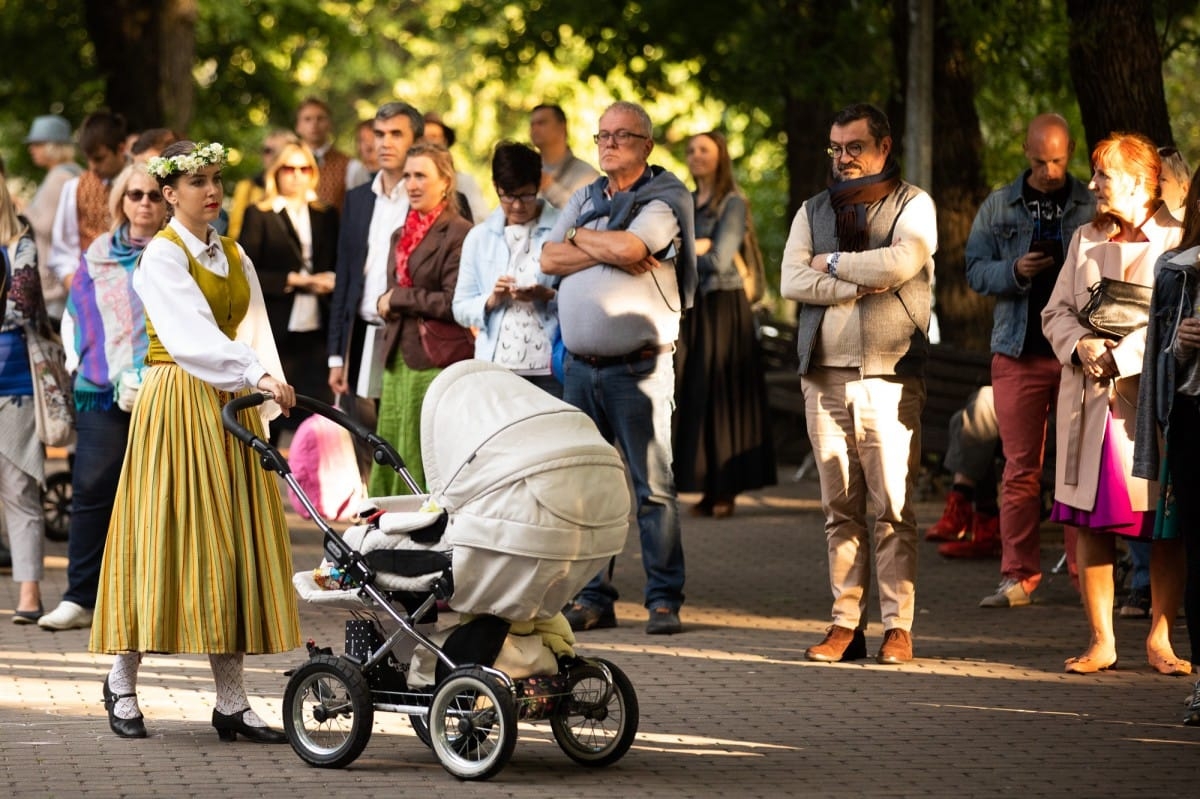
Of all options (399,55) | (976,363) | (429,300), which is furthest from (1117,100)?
(399,55)

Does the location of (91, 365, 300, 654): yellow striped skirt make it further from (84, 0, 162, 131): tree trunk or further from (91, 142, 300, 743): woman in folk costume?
(84, 0, 162, 131): tree trunk

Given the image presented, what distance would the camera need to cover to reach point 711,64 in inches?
833

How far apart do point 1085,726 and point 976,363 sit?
20.5 feet

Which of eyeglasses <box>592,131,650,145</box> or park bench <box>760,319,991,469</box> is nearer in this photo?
eyeglasses <box>592,131,650,145</box>

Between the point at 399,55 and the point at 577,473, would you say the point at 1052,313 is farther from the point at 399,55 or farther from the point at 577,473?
the point at 399,55

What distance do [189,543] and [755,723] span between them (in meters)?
2.22

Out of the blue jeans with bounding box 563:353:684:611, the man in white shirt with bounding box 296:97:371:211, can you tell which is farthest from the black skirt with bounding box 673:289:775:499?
the blue jeans with bounding box 563:353:684:611

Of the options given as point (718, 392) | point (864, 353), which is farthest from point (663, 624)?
point (718, 392)

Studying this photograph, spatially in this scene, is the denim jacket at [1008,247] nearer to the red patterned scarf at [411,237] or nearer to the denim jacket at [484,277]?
the denim jacket at [484,277]

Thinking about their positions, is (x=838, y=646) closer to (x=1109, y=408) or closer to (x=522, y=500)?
(x=1109, y=408)

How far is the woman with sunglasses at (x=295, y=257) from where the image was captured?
1348 cm

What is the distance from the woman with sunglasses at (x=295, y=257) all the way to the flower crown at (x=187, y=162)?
543cm

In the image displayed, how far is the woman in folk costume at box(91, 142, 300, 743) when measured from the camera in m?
7.73

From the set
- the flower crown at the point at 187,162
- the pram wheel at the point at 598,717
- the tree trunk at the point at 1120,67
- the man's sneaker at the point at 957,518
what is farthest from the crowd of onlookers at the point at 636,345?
the tree trunk at the point at 1120,67
